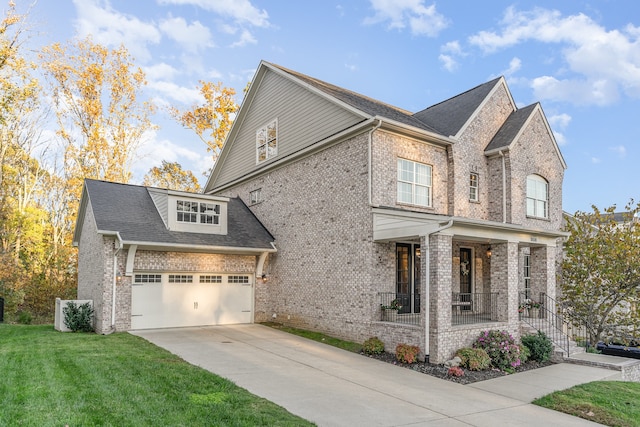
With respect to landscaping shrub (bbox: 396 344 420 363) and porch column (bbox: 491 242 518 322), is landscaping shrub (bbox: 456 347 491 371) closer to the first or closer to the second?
landscaping shrub (bbox: 396 344 420 363)

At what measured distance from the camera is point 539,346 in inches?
440

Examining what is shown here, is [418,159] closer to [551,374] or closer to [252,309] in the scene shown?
[551,374]

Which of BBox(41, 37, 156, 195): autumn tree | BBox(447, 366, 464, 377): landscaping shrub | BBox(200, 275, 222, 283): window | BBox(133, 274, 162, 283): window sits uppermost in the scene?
BBox(41, 37, 156, 195): autumn tree

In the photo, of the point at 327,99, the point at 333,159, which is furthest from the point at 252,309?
the point at 327,99

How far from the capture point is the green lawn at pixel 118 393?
5.36m

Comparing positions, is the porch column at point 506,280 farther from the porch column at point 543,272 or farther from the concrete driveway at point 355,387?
the porch column at point 543,272

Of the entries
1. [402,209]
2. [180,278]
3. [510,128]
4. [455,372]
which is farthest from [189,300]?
[510,128]

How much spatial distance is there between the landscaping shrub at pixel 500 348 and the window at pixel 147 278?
10.3m

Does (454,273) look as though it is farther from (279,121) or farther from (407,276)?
(279,121)

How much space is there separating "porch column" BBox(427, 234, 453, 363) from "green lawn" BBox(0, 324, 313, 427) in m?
A: 4.96

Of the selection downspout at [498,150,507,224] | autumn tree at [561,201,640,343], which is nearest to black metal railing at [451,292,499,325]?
downspout at [498,150,507,224]

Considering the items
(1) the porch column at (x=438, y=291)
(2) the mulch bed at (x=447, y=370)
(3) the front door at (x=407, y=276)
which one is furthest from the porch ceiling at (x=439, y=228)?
(2) the mulch bed at (x=447, y=370)

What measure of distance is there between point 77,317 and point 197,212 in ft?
16.7

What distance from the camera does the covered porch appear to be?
10219mm
